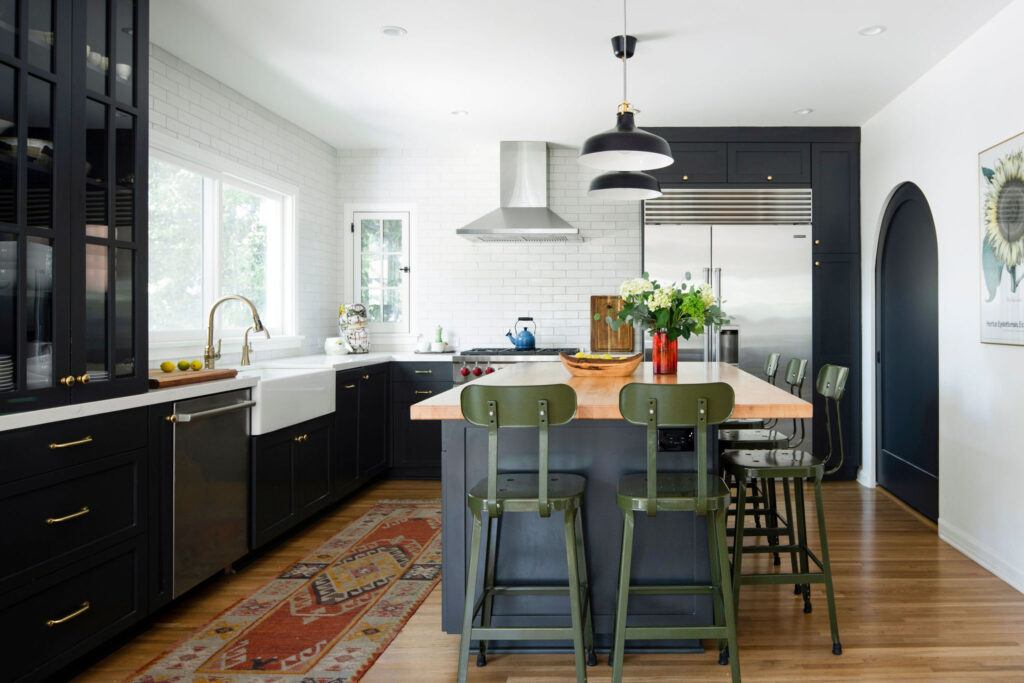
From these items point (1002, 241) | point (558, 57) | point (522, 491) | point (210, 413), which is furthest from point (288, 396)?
point (1002, 241)

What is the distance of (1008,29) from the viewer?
347 centimetres

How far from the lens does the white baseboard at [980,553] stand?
3.34 metres

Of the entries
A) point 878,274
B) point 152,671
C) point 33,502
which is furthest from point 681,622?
point 878,274

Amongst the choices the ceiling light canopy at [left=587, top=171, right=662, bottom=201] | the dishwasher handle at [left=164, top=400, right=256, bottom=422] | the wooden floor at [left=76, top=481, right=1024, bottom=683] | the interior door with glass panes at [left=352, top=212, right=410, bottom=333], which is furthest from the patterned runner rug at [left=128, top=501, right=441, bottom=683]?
the interior door with glass panes at [left=352, top=212, right=410, bottom=333]

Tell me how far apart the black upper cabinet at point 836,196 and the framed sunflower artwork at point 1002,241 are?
1809 mm

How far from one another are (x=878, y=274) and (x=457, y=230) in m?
3.29

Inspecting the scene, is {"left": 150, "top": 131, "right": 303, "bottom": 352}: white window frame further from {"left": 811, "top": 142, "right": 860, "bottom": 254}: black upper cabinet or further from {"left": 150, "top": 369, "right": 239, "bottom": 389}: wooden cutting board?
{"left": 811, "top": 142, "right": 860, "bottom": 254}: black upper cabinet

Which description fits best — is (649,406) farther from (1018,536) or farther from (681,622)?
(1018,536)

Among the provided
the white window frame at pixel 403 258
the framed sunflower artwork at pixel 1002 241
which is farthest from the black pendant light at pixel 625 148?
the white window frame at pixel 403 258

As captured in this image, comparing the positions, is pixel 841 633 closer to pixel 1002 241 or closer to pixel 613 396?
pixel 613 396

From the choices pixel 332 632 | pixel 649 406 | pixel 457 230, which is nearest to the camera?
pixel 649 406

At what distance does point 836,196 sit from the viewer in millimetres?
5535

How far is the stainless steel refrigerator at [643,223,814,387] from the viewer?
5.45 meters

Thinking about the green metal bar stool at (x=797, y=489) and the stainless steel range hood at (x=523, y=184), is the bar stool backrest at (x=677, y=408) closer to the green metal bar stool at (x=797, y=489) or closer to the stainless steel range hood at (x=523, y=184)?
the green metal bar stool at (x=797, y=489)
